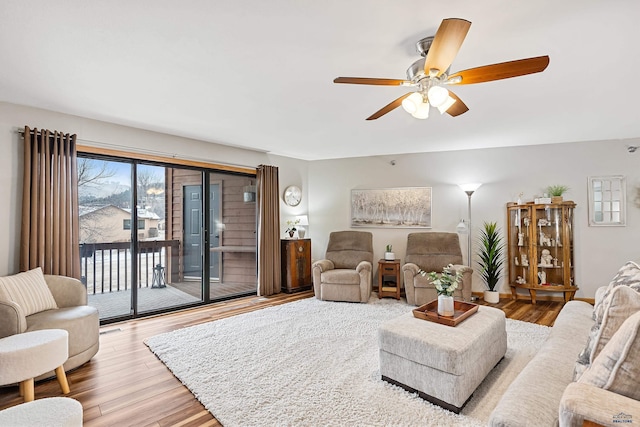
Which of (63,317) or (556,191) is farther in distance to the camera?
(556,191)

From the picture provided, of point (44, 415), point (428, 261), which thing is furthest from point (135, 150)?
point (428, 261)

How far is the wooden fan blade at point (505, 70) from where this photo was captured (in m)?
1.67

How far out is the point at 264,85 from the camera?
2.70m

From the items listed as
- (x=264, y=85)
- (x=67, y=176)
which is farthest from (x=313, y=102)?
(x=67, y=176)

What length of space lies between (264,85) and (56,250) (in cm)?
277

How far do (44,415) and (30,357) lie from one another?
3.16ft

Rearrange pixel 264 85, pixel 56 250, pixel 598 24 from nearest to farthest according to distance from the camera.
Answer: pixel 598 24 < pixel 264 85 < pixel 56 250

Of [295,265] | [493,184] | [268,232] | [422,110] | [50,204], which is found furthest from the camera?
[295,265]

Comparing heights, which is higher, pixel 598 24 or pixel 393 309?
pixel 598 24

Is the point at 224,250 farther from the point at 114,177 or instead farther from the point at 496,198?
the point at 496,198

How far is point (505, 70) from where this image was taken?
1792 mm

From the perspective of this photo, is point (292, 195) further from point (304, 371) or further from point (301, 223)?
point (304, 371)

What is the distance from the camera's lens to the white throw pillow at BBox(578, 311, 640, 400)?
3.66 ft

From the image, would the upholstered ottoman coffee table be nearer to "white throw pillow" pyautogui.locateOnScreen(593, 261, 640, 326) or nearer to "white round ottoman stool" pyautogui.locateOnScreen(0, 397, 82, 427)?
"white throw pillow" pyautogui.locateOnScreen(593, 261, 640, 326)
